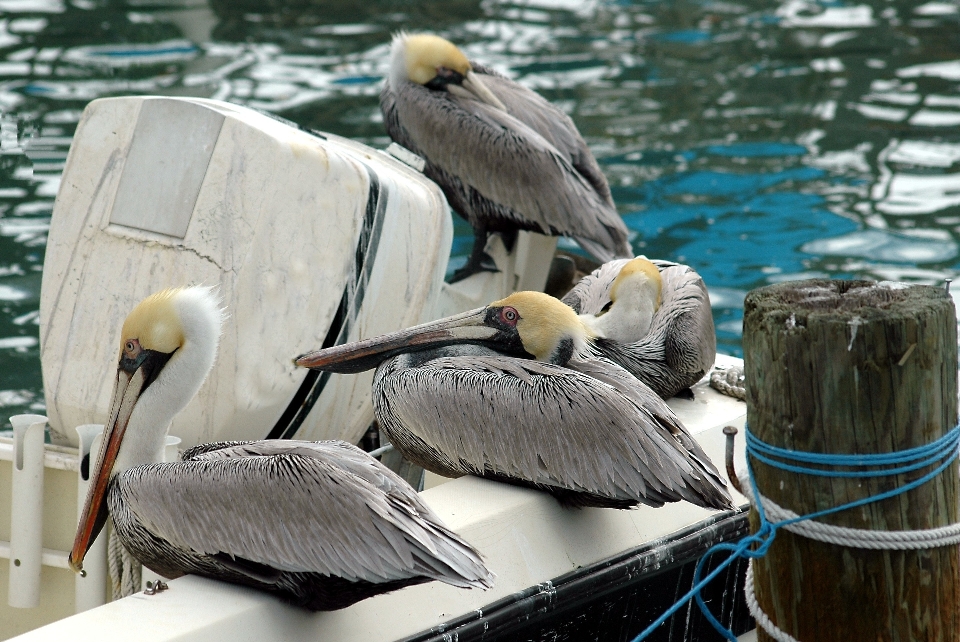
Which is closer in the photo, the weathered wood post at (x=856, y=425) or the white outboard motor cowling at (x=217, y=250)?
the weathered wood post at (x=856, y=425)

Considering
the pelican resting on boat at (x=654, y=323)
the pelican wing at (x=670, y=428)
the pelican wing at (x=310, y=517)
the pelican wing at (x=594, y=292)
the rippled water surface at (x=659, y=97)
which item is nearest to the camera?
the pelican wing at (x=310, y=517)

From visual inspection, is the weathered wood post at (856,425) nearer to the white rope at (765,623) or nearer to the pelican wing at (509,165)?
the white rope at (765,623)

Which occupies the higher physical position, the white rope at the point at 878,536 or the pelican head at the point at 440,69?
the pelican head at the point at 440,69

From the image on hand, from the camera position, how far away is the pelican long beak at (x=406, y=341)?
327 centimetres

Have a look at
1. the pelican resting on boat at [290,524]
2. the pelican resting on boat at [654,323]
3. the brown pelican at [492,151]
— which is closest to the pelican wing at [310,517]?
the pelican resting on boat at [290,524]

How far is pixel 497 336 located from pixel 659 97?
725 cm

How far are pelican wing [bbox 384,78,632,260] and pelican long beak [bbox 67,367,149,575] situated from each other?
2.39 metres

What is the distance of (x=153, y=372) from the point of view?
2936 mm

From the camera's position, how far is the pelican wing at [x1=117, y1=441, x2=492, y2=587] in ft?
7.86

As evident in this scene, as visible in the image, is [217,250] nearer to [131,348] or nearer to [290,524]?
[131,348]

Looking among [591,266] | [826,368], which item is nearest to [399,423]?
[826,368]

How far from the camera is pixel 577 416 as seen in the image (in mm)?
2932

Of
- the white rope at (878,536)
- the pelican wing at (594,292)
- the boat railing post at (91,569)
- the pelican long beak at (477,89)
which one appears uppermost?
the pelican long beak at (477,89)

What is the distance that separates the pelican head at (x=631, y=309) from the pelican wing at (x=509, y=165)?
3.88 ft
